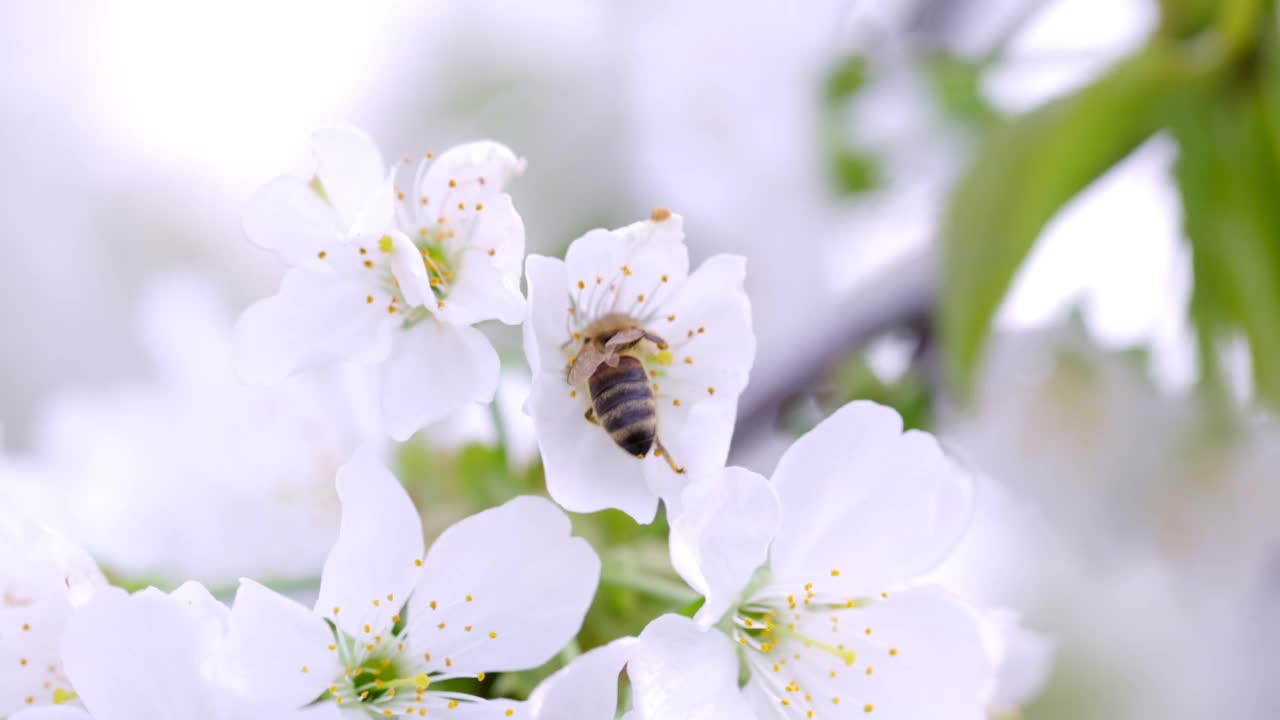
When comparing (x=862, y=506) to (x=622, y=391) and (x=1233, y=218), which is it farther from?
(x=1233, y=218)

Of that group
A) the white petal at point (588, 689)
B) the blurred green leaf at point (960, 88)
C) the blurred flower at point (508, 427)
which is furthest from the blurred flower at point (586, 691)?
the blurred green leaf at point (960, 88)

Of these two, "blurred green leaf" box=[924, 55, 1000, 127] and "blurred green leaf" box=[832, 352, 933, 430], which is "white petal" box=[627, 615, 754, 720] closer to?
"blurred green leaf" box=[832, 352, 933, 430]

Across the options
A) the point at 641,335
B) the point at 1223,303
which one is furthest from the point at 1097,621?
the point at 641,335

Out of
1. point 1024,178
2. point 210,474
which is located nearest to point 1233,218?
point 1024,178

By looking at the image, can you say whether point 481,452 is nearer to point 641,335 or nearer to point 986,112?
point 641,335

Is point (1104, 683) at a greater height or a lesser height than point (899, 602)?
lesser

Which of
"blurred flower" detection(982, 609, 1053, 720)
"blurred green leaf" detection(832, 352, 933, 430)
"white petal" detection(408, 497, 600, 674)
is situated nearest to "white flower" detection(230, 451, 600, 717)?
"white petal" detection(408, 497, 600, 674)

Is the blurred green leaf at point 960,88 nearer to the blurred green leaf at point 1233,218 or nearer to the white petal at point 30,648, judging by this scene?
the blurred green leaf at point 1233,218
